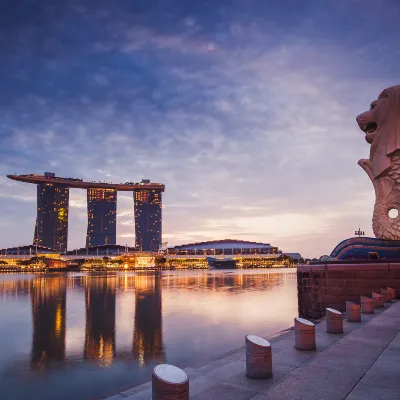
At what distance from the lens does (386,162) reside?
34781 mm

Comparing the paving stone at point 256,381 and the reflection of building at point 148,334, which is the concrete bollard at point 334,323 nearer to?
the paving stone at point 256,381

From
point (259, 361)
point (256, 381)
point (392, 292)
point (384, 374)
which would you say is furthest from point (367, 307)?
point (256, 381)

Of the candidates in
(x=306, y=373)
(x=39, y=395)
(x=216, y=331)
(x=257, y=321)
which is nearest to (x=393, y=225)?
(x=257, y=321)

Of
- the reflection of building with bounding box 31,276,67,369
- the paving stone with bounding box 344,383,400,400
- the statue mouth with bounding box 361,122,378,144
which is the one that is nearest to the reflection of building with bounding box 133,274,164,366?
the reflection of building with bounding box 31,276,67,369

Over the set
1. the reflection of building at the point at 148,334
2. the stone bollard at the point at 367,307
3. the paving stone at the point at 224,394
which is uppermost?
the stone bollard at the point at 367,307

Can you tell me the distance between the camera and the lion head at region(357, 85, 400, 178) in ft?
113

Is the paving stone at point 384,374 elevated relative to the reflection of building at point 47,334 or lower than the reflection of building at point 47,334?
elevated

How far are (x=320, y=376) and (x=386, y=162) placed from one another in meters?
30.8

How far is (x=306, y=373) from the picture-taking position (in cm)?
864

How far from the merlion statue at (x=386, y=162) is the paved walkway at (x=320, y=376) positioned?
2458cm

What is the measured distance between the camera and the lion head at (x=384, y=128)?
3459 cm

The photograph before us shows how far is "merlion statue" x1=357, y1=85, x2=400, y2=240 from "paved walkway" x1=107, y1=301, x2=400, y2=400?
2458 cm

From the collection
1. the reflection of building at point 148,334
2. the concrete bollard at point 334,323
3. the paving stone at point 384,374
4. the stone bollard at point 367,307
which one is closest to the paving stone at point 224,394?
the paving stone at point 384,374

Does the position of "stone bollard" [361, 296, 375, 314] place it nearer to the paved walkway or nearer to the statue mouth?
the paved walkway
